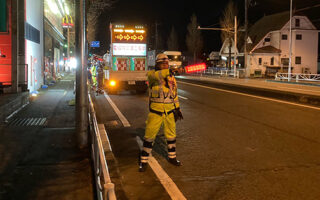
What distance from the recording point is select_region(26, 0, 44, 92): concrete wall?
19.1 meters

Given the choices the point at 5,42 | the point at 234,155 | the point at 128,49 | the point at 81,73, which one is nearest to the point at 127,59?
the point at 128,49

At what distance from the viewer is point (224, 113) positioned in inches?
490

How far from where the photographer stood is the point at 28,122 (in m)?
10.7

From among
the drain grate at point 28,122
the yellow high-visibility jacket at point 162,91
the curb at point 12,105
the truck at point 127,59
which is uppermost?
the truck at point 127,59

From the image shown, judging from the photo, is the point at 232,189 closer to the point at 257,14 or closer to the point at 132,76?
the point at 132,76

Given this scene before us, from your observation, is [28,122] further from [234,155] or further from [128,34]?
[128,34]

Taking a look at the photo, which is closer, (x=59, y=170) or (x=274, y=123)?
(x=59, y=170)

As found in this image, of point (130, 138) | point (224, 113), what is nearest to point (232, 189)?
point (130, 138)

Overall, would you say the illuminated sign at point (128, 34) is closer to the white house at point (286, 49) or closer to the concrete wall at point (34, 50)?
the concrete wall at point (34, 50)

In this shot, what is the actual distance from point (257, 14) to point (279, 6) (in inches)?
220

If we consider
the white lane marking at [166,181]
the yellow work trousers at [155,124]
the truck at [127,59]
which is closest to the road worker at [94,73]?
the truck at [127,59]

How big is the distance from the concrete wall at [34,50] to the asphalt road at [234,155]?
9.01 meters

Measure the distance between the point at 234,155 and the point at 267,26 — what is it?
5639cm

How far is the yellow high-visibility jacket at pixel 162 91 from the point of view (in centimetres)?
582
